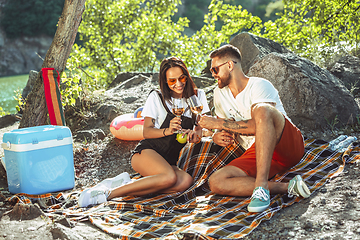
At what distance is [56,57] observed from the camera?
4090 mm

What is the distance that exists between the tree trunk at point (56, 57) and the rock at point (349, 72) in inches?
161

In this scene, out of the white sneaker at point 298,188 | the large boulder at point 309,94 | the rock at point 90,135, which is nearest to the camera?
the white sneaker at point 298,188

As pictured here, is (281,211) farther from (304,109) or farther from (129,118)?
(129,118)

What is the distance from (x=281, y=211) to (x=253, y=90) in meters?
1.05

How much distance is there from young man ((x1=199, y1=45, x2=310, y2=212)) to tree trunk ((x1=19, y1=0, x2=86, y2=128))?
2.18 m

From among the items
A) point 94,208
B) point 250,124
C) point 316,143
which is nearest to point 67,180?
point 94,208

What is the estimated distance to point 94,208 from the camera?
2715 mm

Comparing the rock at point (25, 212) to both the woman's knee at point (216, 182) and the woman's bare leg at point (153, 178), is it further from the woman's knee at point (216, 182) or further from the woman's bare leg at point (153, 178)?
the woman's knee at point (216, 182)

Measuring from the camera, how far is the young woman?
2901 mm

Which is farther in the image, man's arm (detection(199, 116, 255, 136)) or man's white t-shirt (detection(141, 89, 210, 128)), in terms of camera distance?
man's white t-shirt (detection(141, 89, 210, 128))

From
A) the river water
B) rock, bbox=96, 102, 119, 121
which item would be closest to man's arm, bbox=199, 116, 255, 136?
rock, bbox=96, 102, 119, 121

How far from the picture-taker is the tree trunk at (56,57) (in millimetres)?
4031

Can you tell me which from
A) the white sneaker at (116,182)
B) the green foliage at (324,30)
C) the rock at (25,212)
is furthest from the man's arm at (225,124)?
the green foliage at (324,30)

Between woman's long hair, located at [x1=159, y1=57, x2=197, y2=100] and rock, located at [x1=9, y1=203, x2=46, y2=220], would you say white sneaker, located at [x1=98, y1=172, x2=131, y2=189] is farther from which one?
woman's long hair, located at [x1=159, y1=57, x2=197, y2=100]
